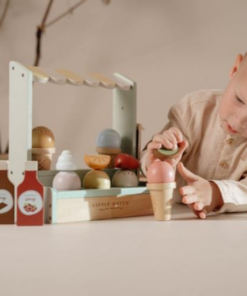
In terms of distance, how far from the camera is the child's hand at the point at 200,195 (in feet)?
3.59

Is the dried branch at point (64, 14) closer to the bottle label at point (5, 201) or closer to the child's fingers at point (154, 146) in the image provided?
the child's fingers at point (154, 146)

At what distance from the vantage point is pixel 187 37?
214 cm

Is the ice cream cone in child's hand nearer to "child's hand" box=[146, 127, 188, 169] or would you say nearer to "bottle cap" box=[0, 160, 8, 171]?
"child's hand" box=[146, 127, 188, 169]

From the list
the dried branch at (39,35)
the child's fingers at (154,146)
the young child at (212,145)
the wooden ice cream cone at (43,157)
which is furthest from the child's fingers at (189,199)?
the dried branch at (39,35)

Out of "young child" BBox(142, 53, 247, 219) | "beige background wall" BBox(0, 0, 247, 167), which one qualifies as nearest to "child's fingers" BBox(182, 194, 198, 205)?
"young child" BBox(142, 53, 247, 219)

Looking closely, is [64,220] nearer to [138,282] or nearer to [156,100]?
[138,282]

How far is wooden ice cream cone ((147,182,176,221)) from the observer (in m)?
1.05

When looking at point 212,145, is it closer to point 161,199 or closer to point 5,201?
point 161,199

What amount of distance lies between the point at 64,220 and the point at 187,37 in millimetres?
1294

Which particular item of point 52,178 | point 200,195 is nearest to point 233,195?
point 200,195

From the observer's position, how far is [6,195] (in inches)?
38.6

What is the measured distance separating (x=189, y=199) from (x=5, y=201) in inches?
13.5

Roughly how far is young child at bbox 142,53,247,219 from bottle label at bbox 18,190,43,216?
0.26 m

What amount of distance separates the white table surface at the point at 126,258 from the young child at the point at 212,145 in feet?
0.28
